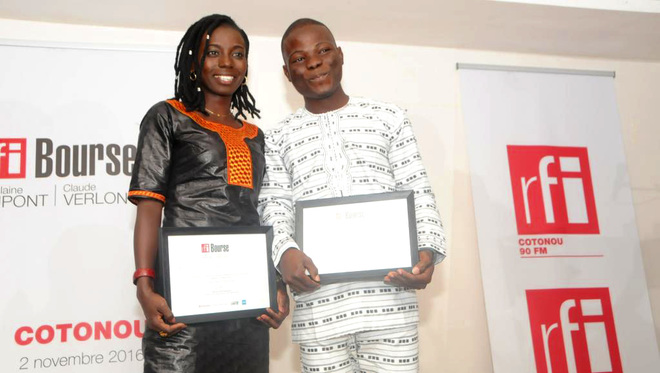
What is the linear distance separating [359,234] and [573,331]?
74.8 inches

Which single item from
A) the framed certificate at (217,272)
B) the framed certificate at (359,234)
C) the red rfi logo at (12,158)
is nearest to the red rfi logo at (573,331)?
A: the framed certificate at (359,234)

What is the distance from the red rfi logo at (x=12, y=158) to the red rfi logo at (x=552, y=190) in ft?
8.44

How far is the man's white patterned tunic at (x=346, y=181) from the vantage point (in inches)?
68.2

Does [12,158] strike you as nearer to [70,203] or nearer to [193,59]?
[70,203]

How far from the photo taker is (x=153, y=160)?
68.4 inches

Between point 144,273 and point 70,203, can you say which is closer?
point 144,273

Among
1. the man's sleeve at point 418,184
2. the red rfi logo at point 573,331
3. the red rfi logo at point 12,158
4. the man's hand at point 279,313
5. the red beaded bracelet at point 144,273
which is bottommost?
the red rfi logo at point 573,331

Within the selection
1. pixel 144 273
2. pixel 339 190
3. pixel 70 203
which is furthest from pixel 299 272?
pixel 70 203

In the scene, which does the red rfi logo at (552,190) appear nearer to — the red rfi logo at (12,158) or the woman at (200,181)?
the woman at (200,181)

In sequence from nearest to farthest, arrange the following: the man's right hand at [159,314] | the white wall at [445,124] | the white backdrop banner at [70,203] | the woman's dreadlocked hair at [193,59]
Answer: the man's right hand at [159,314]
the woman's dreadlocked hair at [193,59]
the white backdrop banner at [70,203]
the white wall at [445,124]

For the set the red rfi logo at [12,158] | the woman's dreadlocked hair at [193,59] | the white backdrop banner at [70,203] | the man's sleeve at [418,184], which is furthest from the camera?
the red rfi logo at [12,158]

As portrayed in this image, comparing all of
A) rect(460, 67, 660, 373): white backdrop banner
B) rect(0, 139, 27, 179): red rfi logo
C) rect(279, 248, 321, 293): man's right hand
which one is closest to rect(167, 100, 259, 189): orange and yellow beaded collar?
rect(279, 248, 321, 293): man's right hand

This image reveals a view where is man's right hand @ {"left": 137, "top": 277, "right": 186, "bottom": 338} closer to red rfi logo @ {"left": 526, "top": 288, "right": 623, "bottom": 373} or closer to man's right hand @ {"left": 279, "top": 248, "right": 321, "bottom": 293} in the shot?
man's right hand @ {"left": 279, "top": 248, "right": 321, "bottom": 293}

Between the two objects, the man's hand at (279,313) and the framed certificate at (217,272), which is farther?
the man's hand at (279,313)
